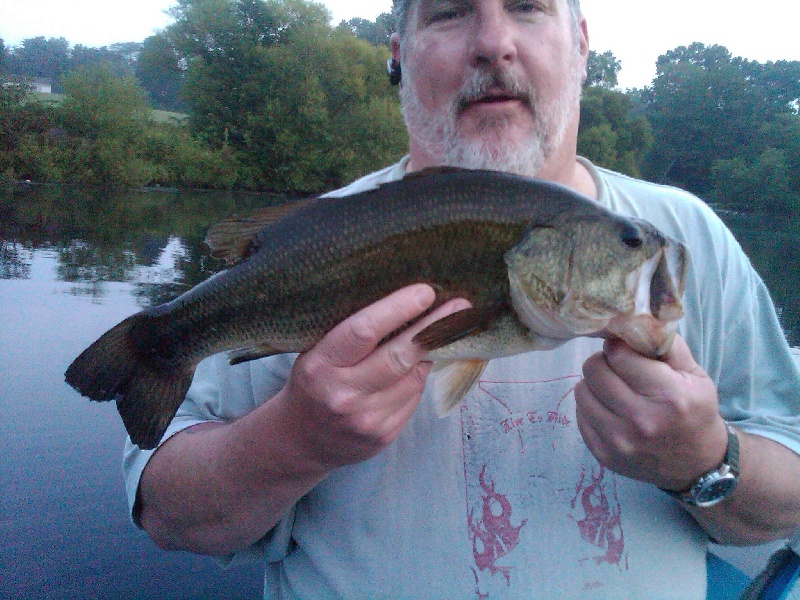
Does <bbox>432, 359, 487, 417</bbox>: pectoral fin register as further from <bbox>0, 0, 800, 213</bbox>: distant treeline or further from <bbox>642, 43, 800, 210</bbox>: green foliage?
<bbox>642, 43, 800, 210</bbox>: green foliage

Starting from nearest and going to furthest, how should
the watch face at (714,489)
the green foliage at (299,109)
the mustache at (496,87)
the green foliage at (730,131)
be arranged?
the watch face at (714,489) → the mustache at (496,87) → the green foliage at (299,109) → the green foliage at (730,131)

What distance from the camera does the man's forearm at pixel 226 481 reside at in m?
1.92

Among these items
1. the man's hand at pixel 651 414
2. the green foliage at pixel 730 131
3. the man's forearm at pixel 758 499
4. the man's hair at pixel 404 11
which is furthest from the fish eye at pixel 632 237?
the green foliage at pixel 730 131

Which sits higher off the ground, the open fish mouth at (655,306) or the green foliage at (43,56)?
the green foliage at (43,56)

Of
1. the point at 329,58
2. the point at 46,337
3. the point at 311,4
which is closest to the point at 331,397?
the point at 46,337

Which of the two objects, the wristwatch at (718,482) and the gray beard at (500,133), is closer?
the wristwatch at (718,482)

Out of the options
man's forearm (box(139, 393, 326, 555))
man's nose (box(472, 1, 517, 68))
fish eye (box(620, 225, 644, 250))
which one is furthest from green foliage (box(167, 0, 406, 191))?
fish eye (box(620, 225, 644, 250))

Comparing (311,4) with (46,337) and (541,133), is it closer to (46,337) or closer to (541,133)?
(46,337)

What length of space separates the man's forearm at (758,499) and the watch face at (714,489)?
2.7 inches

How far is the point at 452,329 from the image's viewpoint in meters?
1.72

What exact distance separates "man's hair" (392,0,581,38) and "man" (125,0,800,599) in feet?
0.06

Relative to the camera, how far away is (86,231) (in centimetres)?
1659

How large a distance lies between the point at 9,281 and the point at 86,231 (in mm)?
6903

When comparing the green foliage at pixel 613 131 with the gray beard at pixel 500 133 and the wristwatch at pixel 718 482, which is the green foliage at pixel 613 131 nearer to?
the gray beard at pixel 500 133
